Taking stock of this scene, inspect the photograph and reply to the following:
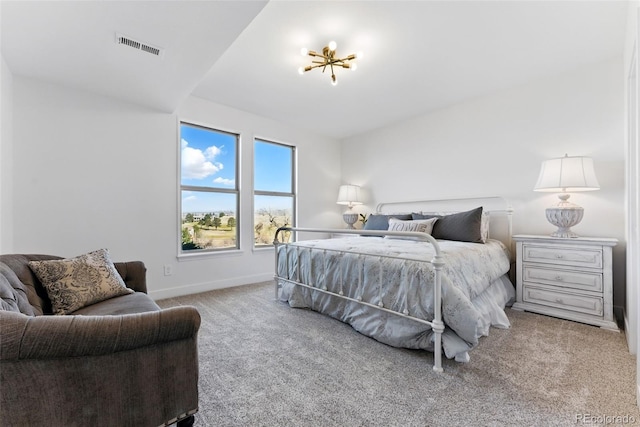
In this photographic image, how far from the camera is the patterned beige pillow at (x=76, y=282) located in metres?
1.58

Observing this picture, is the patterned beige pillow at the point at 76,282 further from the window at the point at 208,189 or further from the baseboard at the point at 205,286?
the window at the point at 208,189

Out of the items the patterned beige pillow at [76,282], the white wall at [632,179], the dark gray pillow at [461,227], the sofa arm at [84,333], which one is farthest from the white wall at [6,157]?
the white wall at [632,179]

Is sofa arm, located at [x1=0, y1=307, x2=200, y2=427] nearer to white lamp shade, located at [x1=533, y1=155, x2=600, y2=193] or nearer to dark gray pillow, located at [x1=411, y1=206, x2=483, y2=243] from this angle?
dark gray pillow, located at [x1=411, y1=206, x2=483, y2=243]

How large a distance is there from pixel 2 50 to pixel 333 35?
2463 mm

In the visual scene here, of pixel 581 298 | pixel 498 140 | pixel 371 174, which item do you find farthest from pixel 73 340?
pixel 371 174

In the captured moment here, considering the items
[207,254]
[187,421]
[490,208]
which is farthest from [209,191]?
[490,208]

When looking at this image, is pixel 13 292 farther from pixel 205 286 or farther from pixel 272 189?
pixel 272 189

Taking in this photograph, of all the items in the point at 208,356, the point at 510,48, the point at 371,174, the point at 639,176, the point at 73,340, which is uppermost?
the point at 510,48

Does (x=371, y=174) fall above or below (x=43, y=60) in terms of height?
below

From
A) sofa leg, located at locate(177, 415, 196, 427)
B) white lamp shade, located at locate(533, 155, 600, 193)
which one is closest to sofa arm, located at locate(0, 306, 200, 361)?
sofa leg, located at locate(177, 415, 196, 427)

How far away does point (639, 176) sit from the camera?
1410 millimetres

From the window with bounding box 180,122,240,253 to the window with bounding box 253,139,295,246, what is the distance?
13.8 inches

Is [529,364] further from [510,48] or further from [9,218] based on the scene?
[9,218]

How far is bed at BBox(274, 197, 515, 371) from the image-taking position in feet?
5.65
